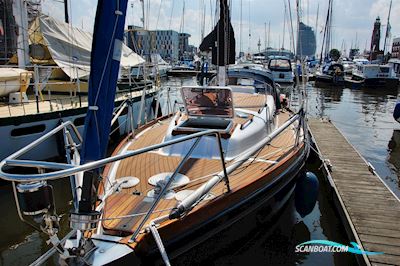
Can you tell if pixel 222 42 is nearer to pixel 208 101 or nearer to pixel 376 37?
pixel 208 101

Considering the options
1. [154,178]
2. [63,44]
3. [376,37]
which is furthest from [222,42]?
[376,37]

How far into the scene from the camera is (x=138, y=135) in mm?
6969

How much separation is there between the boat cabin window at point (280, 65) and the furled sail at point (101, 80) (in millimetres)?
27591

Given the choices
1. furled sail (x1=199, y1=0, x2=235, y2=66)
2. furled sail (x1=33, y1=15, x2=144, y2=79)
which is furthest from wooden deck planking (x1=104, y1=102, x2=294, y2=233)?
furled sail (x1=33, y1=15, x2=144, y2=79)

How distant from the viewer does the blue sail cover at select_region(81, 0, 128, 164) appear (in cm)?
313

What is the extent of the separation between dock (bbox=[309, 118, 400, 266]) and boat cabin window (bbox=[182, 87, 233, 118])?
2842 millimetres

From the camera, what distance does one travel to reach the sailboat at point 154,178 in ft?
9.74

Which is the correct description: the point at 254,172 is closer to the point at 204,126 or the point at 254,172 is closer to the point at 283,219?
the point at 204,126

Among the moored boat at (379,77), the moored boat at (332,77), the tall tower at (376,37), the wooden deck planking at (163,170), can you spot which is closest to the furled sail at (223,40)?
the wooden deck planking at (163,170)

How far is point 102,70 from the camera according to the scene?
319 centimetres

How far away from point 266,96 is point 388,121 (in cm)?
1290

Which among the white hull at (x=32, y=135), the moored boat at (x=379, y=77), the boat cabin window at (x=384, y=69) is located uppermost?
the boat cabin window at (x=384, y=69)

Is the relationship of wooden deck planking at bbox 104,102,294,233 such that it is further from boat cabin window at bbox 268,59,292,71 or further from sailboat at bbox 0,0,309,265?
boat cabin window at bbox 268,59,292,71

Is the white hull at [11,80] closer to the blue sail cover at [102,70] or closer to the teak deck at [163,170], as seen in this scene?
the teak deck at [163,170]
